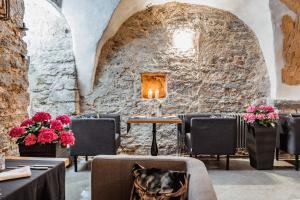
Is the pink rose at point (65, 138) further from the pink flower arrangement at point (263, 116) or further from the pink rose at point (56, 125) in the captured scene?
the pink flower arrangement at point (263, 116)

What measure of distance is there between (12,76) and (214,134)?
249 centimetres

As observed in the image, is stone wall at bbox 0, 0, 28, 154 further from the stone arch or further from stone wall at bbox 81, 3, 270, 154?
stone wall at bbox 81, 3, 270, 154

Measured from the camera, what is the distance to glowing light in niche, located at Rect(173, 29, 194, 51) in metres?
4.98

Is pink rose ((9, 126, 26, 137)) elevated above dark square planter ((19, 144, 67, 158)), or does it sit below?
above

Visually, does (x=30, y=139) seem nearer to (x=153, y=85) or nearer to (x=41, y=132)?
(x=41, y=132)

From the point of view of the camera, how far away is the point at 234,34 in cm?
503

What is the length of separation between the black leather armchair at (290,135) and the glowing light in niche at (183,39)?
1907 mm

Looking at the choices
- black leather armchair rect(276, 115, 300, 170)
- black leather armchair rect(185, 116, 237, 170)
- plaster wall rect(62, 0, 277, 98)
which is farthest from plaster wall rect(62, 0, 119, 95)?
black leather armchair rect(276, 115, 300, 170)

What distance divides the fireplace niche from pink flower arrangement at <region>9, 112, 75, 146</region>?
3024 millimetres

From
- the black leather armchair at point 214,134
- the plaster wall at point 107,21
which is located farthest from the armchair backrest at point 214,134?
the plaster wall at point 107,21

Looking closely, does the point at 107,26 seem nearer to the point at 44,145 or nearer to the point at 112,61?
the point at 112,61

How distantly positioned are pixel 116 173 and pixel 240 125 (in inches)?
140

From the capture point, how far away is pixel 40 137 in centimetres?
196

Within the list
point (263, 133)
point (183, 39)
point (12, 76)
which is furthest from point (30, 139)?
point (183, 39)
